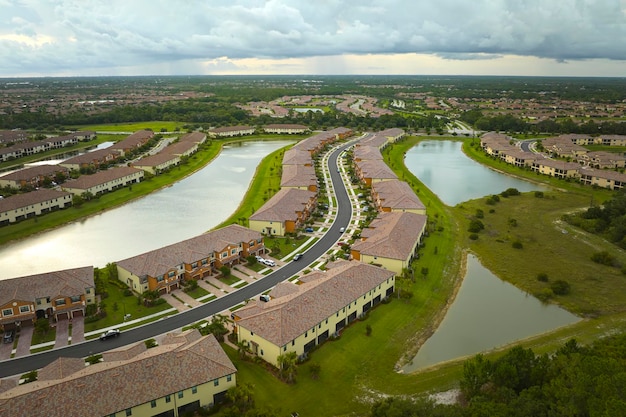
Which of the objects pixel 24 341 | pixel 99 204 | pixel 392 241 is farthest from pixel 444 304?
pixel 99 204

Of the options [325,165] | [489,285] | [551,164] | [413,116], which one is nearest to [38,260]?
[489,285]

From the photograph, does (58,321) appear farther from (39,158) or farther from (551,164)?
(551,164)

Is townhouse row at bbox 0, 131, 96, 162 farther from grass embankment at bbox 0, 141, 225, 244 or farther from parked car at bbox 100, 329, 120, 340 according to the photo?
parked car at bbox 100, 329, 120, 340

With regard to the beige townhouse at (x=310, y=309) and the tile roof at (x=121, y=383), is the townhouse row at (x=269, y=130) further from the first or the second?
the tile roof at (x=121, y=383)

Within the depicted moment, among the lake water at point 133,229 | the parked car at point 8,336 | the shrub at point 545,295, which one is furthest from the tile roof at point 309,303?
the lake water at point 133,229

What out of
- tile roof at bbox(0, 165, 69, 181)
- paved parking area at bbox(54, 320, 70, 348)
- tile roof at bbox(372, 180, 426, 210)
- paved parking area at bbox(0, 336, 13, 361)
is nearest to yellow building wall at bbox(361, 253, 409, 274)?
tile roof at bbox(372, 180, 426, 210)

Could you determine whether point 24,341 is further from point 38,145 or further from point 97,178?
point 38,145

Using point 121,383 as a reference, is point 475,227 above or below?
below
